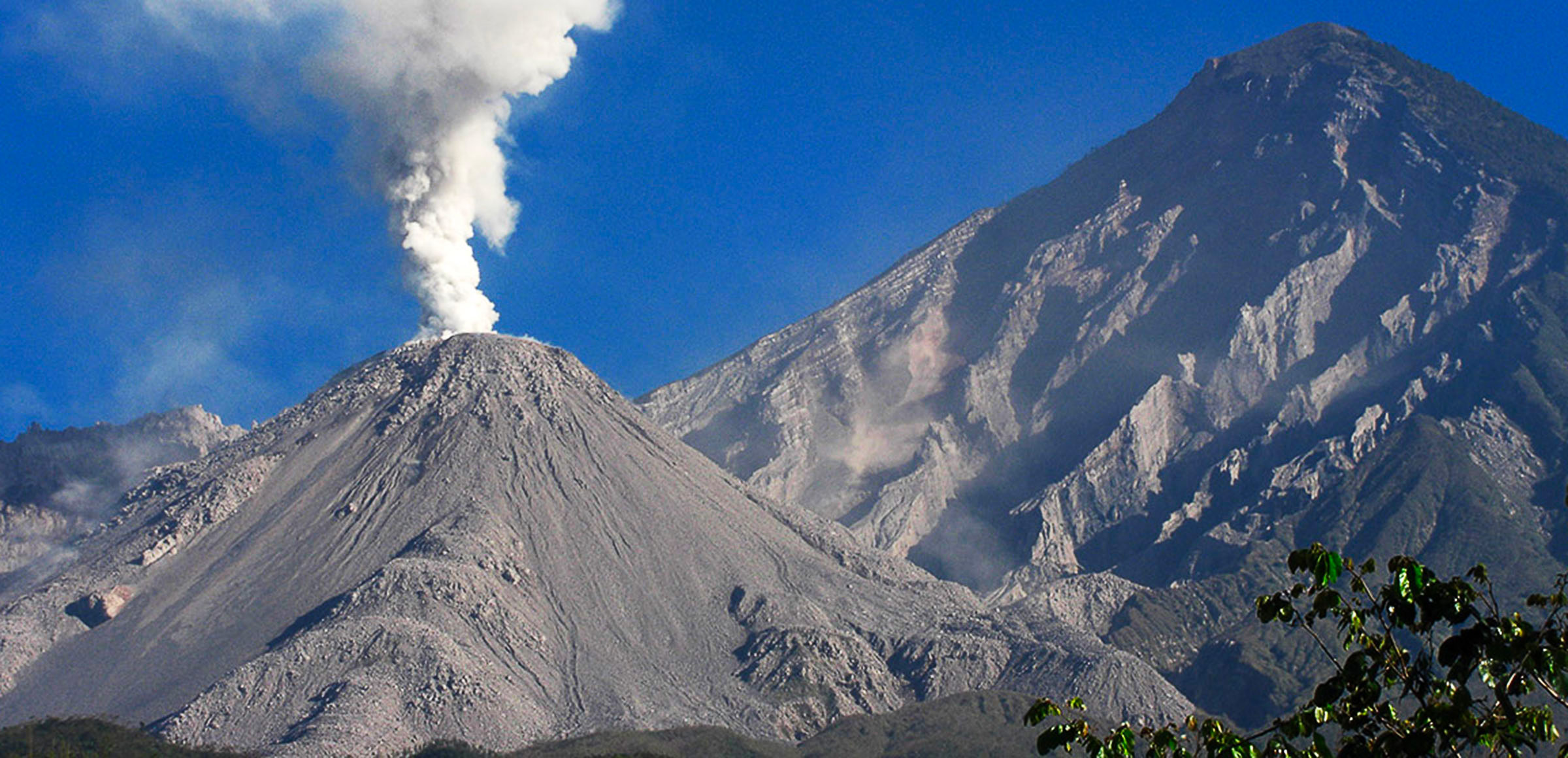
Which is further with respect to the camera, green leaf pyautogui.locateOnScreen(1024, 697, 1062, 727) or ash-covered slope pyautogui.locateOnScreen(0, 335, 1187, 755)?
ash-covered slope pyautogui.locateOnScreen(0, 335, 1187, 755)

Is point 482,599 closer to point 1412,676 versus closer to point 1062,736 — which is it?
point 1062,736

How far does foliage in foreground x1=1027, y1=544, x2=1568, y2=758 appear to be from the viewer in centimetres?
1675

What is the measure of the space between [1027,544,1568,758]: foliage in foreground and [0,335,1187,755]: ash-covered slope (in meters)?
101

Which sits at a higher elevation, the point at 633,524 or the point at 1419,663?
the point at 633,524

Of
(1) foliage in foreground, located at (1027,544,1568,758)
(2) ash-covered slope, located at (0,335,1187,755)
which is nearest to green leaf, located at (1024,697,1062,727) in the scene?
(1) foliage in foreground, located at (1027,544,1568,758)

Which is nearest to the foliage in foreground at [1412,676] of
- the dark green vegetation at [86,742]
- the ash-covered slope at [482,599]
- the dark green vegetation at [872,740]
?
the dark green vegetation at [86,742]

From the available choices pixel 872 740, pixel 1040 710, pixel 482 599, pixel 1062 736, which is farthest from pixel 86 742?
pixel 1062 736

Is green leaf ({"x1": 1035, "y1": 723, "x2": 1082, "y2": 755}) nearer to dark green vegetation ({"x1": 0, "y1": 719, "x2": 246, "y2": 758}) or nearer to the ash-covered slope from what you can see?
dark green vegetation ({"x1": 0, "y1": 719, "x2": 246, "y2": 758})

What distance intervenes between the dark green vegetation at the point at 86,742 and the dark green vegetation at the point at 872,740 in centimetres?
1598

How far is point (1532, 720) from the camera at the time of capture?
1781 centimetres

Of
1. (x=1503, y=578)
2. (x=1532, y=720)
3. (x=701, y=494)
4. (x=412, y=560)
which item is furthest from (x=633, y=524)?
(x=1532, y=720)

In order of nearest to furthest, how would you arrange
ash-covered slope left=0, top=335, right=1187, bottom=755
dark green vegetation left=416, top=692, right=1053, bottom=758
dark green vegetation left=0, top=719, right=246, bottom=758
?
dark green vegetation left=0, top=719, right=246, bottom=758 < dark green vegetation left=416, top=692, right=1053, bottom=758 < ash-covered slope left=0, top=335, right=1187, bottom=755

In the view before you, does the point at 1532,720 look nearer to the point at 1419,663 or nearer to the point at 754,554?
the point at 1419,663

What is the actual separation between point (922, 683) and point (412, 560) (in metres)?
44.1
